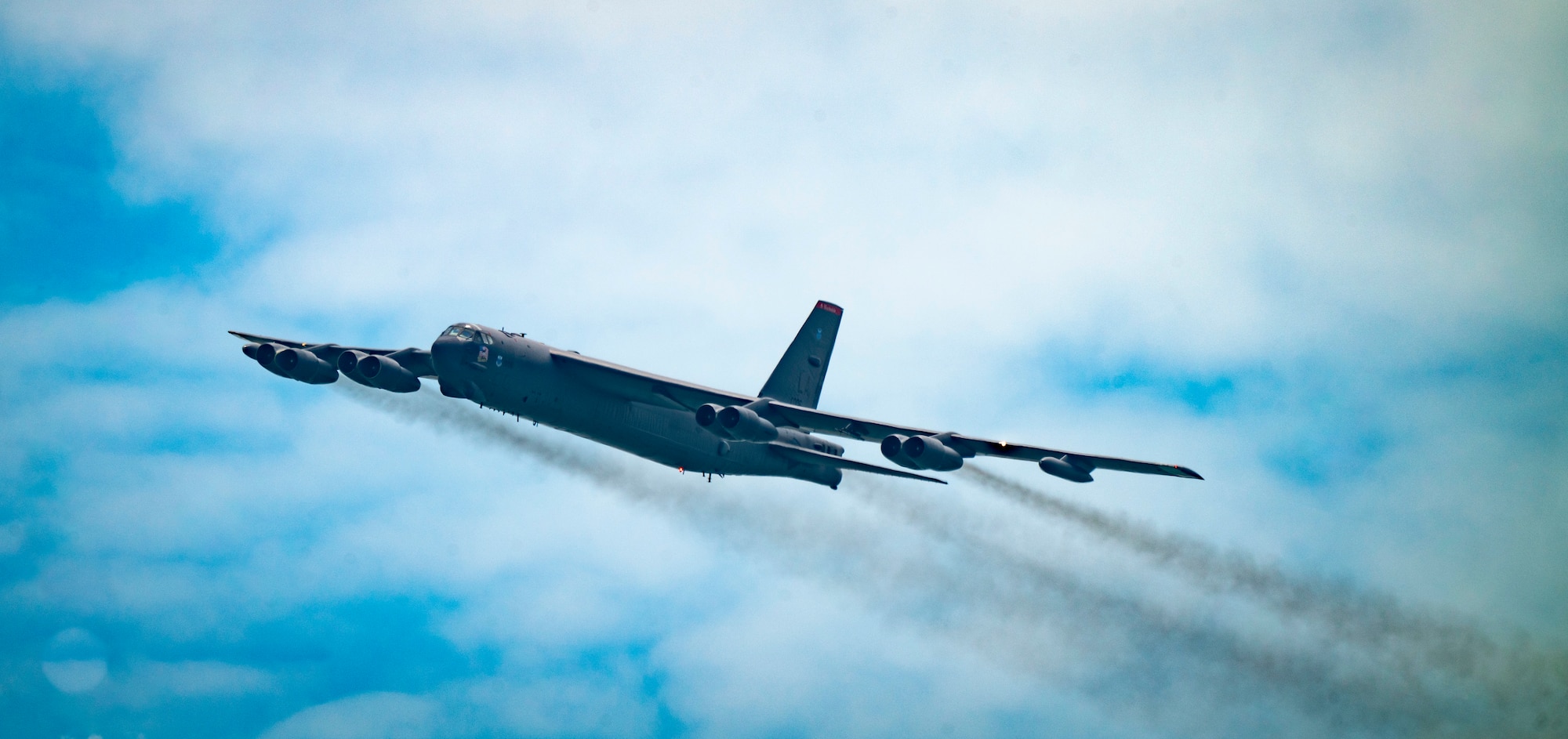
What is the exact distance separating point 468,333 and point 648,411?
598 cm

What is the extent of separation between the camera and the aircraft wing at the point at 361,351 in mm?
38594

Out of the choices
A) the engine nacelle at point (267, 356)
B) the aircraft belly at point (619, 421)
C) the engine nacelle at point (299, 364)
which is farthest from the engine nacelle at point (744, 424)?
the engine nacelle at point (267, 356)

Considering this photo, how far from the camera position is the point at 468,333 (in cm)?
3441

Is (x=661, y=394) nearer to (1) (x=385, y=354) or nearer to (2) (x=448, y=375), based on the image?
(2) (x=448, y=375)

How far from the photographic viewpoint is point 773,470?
40.5m

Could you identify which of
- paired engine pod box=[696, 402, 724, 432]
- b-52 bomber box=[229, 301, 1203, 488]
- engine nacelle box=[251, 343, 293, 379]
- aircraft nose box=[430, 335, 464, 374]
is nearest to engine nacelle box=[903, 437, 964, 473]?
b-52 bomber box=[229, 301, 1203, 488]

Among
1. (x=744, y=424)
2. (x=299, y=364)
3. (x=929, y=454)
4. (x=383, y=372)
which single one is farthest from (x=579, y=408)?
(x=929, y=454)

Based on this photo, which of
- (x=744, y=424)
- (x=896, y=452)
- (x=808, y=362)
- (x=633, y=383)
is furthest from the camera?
(x=808, y=362)

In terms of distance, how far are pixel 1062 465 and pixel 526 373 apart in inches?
602

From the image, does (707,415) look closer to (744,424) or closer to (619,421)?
(744,424)

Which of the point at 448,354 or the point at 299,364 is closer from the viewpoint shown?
the point at 448,354

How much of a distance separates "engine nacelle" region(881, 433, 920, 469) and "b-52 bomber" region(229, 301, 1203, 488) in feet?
0.12

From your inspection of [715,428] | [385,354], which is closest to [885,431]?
[715,428]

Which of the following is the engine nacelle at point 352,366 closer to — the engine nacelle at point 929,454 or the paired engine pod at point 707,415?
the paired engine pod at point 707,415
